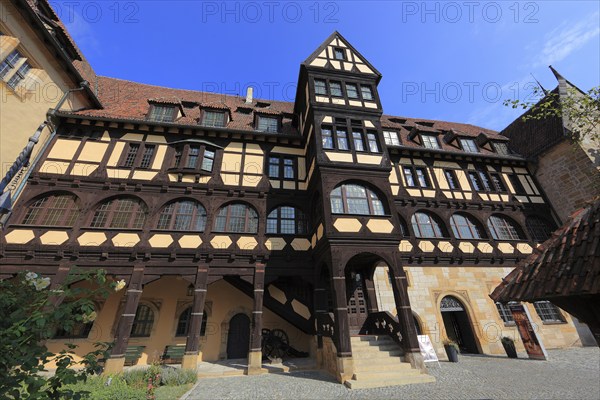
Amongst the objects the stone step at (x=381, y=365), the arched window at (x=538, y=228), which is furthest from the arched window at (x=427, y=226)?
the stone step at (x=381, y=365)

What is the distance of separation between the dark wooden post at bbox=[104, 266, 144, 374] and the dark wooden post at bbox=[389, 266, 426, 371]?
9.57 m

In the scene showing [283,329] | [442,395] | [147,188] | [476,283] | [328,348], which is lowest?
[442,395]

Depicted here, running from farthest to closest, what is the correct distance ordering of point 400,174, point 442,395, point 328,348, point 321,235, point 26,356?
point 400,174, point 321,235, point 328,348, point 442,395, point 26,356

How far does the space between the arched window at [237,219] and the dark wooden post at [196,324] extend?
2.03 metres

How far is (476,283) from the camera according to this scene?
1271 cm

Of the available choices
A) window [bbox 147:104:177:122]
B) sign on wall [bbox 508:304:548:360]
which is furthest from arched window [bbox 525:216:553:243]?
window [bbox 147:104:177:122]

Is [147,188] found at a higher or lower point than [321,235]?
higher

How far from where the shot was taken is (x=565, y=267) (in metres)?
2.95

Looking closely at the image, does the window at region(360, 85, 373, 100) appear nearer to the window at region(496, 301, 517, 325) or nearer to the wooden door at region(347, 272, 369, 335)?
the wooden door at region(347, 272, 369, 335)

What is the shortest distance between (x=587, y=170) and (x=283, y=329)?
18.6 meters

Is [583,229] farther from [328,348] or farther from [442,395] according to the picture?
[328,348]

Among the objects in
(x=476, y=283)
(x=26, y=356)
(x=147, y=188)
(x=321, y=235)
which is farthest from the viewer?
(x=476, y=283)

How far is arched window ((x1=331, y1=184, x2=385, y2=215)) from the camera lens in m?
10.2

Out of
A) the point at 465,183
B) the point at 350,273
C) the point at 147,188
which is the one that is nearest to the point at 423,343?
the point at 350,273
